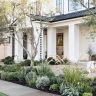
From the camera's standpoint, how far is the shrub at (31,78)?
10.7m

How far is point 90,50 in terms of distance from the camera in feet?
66.8

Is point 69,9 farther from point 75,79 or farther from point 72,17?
point 75,79

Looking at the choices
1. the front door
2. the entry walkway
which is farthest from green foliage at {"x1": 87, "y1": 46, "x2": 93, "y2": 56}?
the entry walkway

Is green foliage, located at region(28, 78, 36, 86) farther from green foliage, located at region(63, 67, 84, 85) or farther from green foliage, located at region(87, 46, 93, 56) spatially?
green foliage, located at region(87, 46, 93, 56)

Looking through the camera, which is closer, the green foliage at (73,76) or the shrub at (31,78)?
the green foliage at (73,76)

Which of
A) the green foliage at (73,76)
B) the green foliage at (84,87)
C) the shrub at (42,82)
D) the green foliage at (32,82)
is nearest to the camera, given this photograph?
the green foliage at (84,87)

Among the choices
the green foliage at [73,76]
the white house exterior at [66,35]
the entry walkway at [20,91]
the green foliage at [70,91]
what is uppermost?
the white house exterior at [66,35]

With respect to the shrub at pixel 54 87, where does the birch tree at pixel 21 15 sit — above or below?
above

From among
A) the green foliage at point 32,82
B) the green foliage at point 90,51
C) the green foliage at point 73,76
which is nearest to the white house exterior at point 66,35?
the green foliage at point 90,51

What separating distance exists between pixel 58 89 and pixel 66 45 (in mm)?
14778

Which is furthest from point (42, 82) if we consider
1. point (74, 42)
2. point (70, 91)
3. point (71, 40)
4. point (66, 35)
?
point (66, 35)

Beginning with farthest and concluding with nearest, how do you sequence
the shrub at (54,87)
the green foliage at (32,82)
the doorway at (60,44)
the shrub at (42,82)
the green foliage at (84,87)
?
the doorway at (60,44)
the green foliage at (32,82)
the shrub at (42,82)
the shrub at (54,87)
the green foliage at (84,87)

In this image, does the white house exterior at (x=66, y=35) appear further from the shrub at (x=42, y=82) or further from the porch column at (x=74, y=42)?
the shrub at (x=42, y=82)

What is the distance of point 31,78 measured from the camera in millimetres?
11203
